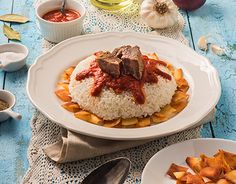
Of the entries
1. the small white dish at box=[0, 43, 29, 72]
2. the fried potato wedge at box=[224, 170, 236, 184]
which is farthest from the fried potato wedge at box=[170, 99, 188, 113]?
the small white dish at box=[0, 43, 29, 72]

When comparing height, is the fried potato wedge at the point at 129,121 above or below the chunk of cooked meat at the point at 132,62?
below

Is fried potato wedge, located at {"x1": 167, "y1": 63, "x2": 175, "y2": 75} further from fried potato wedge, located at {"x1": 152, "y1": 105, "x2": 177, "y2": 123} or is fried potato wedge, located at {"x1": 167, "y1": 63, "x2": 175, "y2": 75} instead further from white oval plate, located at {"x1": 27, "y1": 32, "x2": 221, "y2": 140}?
fried potato wedge, located at {"x1": 152, "y1": 105, "x2": 177, "y2": 123}

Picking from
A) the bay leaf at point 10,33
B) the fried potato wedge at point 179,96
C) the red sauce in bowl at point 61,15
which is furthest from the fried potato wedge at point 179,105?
the bay leaf at point 10,33

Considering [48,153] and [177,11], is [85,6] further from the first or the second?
[48,153]

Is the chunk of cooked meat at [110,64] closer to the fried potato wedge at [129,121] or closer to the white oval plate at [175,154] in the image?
the fried potato wedge at [129,121]

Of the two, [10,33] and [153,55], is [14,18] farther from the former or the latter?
[153,55]
